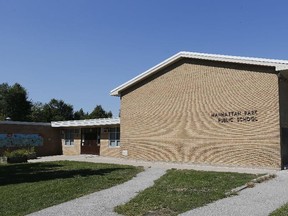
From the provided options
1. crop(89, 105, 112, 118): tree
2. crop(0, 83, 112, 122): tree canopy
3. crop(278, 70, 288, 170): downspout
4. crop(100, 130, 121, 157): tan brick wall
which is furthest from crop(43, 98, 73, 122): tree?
crop(278, 70, 288, 170): downspout

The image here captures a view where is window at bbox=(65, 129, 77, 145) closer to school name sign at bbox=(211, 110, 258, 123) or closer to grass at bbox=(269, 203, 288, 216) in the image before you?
school name sign at bbox=(211, 110, 258, 123)

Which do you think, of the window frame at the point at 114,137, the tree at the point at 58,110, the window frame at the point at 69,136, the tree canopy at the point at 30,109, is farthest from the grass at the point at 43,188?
the tree at the point at 58,110

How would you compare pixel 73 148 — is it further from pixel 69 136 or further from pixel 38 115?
pixel 38 115

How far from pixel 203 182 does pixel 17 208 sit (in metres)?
7.26

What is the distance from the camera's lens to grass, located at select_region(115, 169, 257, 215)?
9875mm

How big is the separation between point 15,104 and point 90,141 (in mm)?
38078

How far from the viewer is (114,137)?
104 feet

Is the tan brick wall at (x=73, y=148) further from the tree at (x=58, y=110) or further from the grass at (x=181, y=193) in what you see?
the tree at (x=58, y=110)

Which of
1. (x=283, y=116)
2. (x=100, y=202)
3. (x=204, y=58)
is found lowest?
(x=100, y=202)

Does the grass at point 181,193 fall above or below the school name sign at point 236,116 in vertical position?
below

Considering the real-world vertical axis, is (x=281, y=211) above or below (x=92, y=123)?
below

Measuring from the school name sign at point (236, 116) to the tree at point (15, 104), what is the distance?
50.8 m

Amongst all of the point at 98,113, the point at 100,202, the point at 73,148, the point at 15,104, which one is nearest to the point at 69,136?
the point at 73,148

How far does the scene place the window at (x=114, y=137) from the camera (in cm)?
3139
